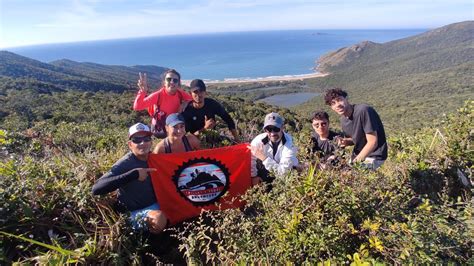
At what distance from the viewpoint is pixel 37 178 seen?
3.44 meters

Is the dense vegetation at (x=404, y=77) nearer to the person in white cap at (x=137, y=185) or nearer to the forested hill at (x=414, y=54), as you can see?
the forested hill at (x=414, y=54)

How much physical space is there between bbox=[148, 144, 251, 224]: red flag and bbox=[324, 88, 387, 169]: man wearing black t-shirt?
1343mm

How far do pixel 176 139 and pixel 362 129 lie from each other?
2.25 metres

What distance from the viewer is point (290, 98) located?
85.8 metres

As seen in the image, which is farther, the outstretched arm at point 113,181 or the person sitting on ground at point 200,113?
the person sitting on ground at point 200,113

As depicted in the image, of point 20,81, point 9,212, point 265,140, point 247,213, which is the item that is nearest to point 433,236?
point 247,213

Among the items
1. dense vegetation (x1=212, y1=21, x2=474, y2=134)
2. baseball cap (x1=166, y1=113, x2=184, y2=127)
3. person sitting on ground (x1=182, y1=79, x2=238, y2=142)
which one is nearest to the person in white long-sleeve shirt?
baseball cap (x1=166, y1=113, x2=184, y2=127)

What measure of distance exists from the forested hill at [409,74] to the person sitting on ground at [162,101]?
36086 mm

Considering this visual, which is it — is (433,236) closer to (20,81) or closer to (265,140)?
(265,140)

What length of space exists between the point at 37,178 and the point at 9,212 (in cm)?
46

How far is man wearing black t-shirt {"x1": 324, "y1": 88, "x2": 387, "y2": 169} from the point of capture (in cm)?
399

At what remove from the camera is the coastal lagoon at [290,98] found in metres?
78.6

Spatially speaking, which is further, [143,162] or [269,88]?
[269,88]

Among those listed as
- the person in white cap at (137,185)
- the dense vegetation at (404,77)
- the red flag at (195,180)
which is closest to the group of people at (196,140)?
the person in white cap at (137,185)
